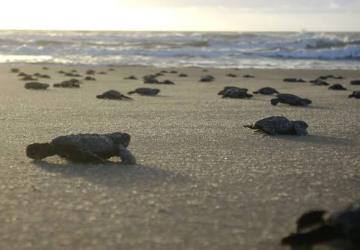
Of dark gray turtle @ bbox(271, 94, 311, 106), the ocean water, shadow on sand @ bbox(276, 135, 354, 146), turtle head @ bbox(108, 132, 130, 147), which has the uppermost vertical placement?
turtle head @ bbox(108, 132, 130, 147)

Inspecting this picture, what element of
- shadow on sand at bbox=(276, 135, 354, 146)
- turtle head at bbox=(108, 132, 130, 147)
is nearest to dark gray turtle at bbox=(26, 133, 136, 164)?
turtle head at bbox=(108, 132, 130, 147)

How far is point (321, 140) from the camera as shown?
557cm

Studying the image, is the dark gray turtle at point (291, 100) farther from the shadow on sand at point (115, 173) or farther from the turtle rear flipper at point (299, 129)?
the shadow on sand at point (115, 173)

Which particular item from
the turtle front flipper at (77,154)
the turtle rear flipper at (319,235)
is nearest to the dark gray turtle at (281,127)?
the turtle front flipper at (77,154)

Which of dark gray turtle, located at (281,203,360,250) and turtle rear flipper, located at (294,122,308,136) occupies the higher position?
dark gray turtle, located at (281,203,360,250)

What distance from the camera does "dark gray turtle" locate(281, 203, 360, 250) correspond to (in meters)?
2.19

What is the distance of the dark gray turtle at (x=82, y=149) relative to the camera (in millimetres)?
4219

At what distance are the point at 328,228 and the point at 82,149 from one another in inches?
91.8

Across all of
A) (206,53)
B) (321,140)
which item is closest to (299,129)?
(321,140)

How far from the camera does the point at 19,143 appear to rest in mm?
5129

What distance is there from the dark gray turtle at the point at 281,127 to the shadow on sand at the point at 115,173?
6.62 ft

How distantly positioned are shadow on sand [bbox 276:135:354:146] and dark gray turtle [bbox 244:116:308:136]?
8 centimetres

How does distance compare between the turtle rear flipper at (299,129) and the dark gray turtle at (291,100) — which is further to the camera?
the dark gray turtle at (291,100)

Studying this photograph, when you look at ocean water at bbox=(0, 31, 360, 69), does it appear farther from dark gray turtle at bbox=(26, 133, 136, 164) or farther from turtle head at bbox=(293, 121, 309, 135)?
dark gray turtle at bbox=(26, 133, 136, 164)
